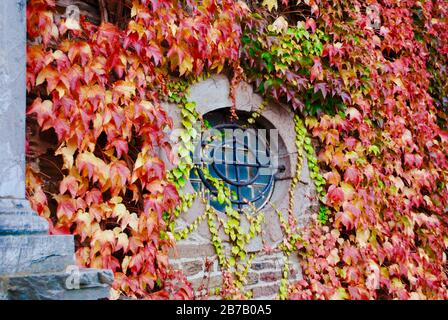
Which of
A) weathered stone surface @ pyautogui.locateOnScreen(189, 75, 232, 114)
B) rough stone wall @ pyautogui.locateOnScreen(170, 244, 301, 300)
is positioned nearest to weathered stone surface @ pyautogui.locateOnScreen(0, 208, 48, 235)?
rough stone wall @ pyautogui.locateOnScreen(170, 244, 301, 300)

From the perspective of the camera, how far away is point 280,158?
4059 mm

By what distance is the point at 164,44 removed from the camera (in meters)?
3.33

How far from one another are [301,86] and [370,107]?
97cm

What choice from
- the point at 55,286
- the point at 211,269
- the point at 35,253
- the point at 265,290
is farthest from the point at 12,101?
the point at 265,290

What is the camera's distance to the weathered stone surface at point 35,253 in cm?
180

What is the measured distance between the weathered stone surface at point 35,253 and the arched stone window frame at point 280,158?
52.7 inches

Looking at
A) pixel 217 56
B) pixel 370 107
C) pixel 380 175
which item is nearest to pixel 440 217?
pixel 380 175

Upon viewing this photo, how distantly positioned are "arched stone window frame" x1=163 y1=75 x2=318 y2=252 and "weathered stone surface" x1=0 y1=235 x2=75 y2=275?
1.34 m

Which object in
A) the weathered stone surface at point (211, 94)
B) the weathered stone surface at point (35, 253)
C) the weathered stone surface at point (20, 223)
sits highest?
the weathered stone surface at point (211, 94)

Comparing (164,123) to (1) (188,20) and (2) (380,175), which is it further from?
(2) (380,175)

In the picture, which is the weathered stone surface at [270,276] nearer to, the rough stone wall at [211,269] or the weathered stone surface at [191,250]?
the rough stone wall at [211,269]

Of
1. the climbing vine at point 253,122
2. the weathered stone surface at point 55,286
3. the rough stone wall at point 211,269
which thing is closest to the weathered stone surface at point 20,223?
the weathered stone surface at point 55,286

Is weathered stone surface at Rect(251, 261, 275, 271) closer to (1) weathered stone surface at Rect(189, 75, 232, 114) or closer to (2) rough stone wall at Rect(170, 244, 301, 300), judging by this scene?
(2) rough stone wall at Rect(170, 244, 301, 300)

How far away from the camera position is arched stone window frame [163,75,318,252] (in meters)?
3.38
